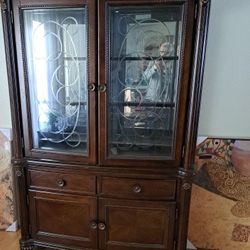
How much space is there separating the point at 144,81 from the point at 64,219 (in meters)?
0.98

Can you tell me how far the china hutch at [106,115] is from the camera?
1221 mm

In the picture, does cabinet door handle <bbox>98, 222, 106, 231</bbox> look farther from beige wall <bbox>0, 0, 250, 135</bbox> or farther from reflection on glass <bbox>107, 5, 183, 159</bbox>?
beige wall <bbox>0, 0, 250, 135</bbox>

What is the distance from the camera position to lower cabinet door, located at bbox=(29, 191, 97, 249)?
4.76 feet

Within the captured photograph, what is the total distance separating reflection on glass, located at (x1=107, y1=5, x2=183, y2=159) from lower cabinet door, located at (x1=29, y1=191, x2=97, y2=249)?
1.28 feet

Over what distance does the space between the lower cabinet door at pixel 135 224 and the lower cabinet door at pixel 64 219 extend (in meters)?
0.07

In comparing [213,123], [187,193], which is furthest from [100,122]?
[213,123]

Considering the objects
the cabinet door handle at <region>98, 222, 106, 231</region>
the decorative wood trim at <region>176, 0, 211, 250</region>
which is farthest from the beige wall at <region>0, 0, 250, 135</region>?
the cabinet door handle at <region>98, 222, 106, 231</region>

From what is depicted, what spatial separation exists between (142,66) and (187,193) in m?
0.74

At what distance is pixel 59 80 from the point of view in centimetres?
138

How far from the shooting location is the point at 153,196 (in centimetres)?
138

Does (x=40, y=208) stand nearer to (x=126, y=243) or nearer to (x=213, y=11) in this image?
(x=126, y=243)

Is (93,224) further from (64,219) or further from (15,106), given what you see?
(15,106)

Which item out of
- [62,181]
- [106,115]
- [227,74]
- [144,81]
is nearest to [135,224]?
[62,181]

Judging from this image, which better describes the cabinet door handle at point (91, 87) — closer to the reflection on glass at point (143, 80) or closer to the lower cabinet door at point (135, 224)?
the reflection on glass at point (143, 80)
